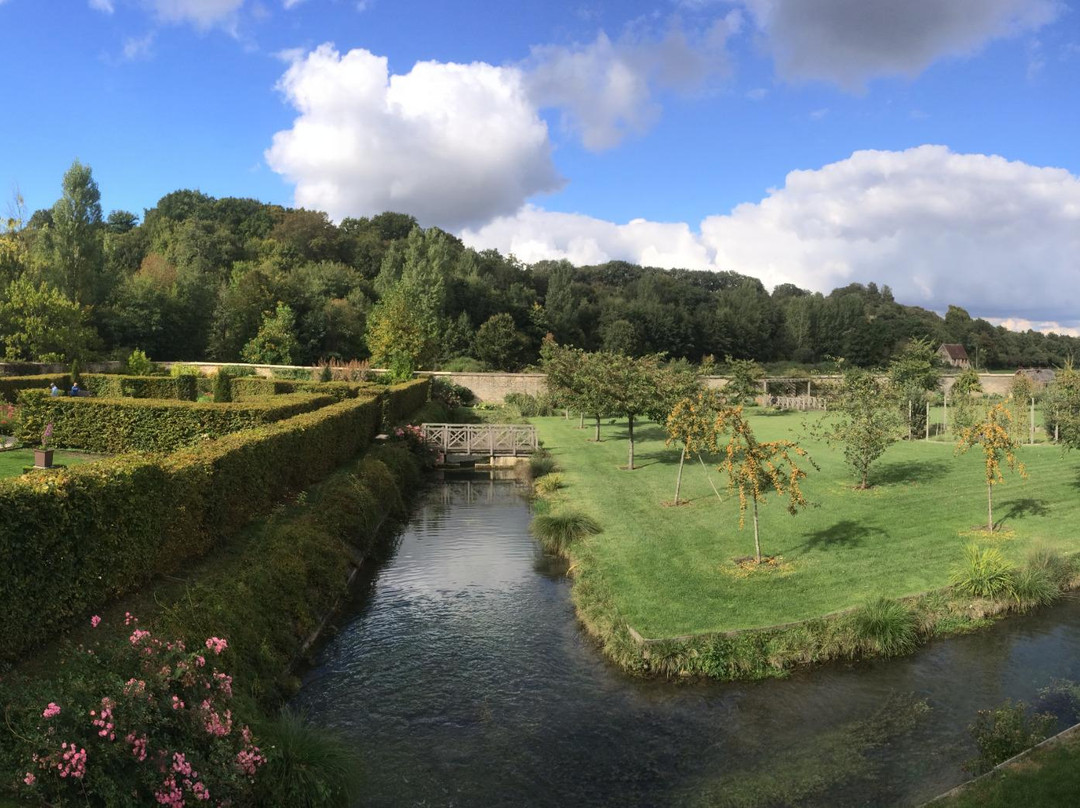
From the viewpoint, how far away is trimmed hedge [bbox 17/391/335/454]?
59.8 ft

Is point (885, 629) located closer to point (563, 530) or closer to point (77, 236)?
Result: point (563, 530)

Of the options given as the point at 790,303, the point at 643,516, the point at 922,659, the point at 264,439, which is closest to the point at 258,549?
the point at 264,439

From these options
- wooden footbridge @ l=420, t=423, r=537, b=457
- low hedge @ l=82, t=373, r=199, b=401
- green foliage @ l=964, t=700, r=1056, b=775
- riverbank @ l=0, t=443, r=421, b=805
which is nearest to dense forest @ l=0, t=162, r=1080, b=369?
low hedge @ l=82, t=373, r=199, b=401

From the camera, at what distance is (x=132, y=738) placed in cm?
556

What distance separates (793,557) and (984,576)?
119 inches

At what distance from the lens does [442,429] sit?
29.1 meters

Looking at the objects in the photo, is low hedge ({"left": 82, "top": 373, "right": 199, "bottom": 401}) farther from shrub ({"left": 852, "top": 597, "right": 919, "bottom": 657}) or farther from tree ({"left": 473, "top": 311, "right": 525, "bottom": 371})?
tree ({"left": 473, "top": 311, "right": 525, "bottom": 371})

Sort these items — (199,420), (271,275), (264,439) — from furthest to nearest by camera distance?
(271,275), (199,420), (264,439)

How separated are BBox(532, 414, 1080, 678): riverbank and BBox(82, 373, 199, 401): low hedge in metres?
16.5

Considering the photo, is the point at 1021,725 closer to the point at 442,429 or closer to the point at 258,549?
the point at 258,549

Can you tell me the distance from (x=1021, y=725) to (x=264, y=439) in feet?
40.8

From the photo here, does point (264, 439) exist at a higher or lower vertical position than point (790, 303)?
lower

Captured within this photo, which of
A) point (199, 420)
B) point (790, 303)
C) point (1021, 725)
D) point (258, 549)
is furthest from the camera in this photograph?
point (790, 303)

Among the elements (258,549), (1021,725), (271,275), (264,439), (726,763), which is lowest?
(726,763)
